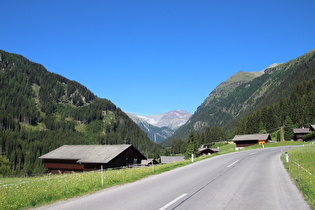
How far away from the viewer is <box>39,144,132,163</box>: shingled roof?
53.6m

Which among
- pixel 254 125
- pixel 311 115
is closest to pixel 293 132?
pixel 311 115

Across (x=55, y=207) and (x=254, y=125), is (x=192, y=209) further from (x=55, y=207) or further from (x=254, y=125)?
(x=254, y=125)

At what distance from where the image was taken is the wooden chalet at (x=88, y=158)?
54.0m

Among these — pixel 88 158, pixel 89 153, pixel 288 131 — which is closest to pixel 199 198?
pixel 88 158

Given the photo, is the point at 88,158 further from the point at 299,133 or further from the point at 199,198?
the point at 299,133

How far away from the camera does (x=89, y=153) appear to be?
2243 inches

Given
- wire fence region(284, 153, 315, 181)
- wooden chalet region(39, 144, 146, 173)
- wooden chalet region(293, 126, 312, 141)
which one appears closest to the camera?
wire fence region(284, 153, 315, 181)

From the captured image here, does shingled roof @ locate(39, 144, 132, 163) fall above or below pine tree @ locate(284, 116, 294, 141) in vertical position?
below

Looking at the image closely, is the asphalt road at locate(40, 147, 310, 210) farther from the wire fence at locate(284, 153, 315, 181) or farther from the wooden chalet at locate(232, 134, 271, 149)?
the wooden chalet at locate(232, 134, 271, 149)

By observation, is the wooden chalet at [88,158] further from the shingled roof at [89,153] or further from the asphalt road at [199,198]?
the asphalt road at [199,198]

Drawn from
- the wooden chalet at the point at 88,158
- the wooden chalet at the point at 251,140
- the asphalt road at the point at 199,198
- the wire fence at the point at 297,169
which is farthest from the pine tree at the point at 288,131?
the asphalt road at the point at 199,198

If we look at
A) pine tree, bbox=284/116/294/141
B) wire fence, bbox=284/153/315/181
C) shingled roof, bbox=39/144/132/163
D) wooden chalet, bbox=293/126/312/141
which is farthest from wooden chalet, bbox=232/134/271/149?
wire fence, bbox=284/153/315/181

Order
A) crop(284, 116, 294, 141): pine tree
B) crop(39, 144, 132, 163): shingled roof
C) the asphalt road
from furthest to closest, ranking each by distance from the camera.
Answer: crop(284, 116, 294, 141): pine tree
crop(39, 144, 132, 163): shingled roof
the asphalt road

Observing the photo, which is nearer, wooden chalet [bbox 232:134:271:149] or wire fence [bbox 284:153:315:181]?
wire fence [bbox 284:153:315:181]
